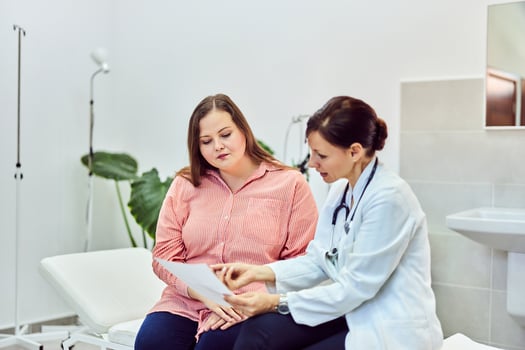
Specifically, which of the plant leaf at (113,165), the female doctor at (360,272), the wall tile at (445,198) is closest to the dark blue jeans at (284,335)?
the female doctor at (360,272)

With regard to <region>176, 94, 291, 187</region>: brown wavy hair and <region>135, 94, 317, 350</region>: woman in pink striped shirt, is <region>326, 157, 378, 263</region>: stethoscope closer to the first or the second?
<region>135, 94, 317, 350</region>: woman in pink striped shirt

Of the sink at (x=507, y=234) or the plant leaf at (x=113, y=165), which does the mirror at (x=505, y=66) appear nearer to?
the sink at (x=507, y=234)

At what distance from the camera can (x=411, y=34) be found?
300 cm

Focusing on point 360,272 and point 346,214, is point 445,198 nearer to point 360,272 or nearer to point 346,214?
point 346,214

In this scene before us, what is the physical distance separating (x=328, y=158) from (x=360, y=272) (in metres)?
0.31

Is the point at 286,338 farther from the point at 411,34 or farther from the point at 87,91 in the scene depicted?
the point at 87,91

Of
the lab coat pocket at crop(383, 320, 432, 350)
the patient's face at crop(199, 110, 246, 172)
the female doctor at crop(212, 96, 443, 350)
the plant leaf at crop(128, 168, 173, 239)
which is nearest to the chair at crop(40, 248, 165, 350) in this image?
the plant leaf at crop(128, 168, 173, 239)

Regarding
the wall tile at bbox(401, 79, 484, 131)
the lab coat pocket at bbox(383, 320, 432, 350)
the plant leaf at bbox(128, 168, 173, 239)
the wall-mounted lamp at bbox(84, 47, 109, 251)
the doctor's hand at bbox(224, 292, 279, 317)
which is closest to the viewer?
the lab coat pocket at bbox(383, 320, 432, 350)

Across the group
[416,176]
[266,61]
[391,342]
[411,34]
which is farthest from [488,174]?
[391,342]

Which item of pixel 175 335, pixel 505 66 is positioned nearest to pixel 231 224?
pixel 175 335

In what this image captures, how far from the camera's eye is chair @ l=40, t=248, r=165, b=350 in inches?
90.4

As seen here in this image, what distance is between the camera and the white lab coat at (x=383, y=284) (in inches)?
58.2

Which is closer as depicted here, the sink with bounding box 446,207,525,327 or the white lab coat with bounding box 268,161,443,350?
the white lab coat with bounding box 268,161,443,350

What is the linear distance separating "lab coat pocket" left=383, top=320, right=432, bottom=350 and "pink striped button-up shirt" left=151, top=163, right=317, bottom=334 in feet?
2.00
